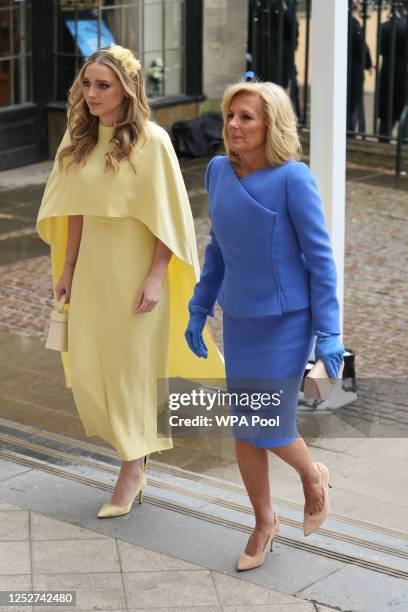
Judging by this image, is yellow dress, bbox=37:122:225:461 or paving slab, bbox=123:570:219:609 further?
yellow dress, bbox=37:122:225:461

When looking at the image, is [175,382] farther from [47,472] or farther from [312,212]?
[312,212]

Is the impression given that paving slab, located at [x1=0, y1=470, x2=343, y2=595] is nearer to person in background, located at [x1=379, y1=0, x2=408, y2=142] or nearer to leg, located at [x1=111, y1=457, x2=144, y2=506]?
leg, located at [x1=111, y1=457, x2=144, y2=506]

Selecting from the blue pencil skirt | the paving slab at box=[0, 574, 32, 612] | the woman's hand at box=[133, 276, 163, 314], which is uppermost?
the woman's hand at box=[133, 276, 163, 314]

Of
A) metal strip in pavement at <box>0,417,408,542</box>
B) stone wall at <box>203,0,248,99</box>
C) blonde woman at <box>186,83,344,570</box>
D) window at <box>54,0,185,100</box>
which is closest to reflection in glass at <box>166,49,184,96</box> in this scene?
window at <box>54,0,185,100</box>

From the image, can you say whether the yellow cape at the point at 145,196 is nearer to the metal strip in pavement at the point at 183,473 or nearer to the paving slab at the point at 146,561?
the metal strip in pavement at the point at 183,473

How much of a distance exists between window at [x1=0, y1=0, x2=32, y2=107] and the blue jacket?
9.26 metres

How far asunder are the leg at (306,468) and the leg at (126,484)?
31.9 inches

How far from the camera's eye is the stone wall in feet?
50.0

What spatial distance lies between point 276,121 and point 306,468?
1354 mm

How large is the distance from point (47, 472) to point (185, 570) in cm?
126

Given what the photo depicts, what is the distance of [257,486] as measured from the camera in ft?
16.8

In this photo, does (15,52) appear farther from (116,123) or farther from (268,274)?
(268,274)

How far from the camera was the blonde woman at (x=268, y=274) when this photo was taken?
4.82m

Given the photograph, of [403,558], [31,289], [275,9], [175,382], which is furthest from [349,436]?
[275,9]
